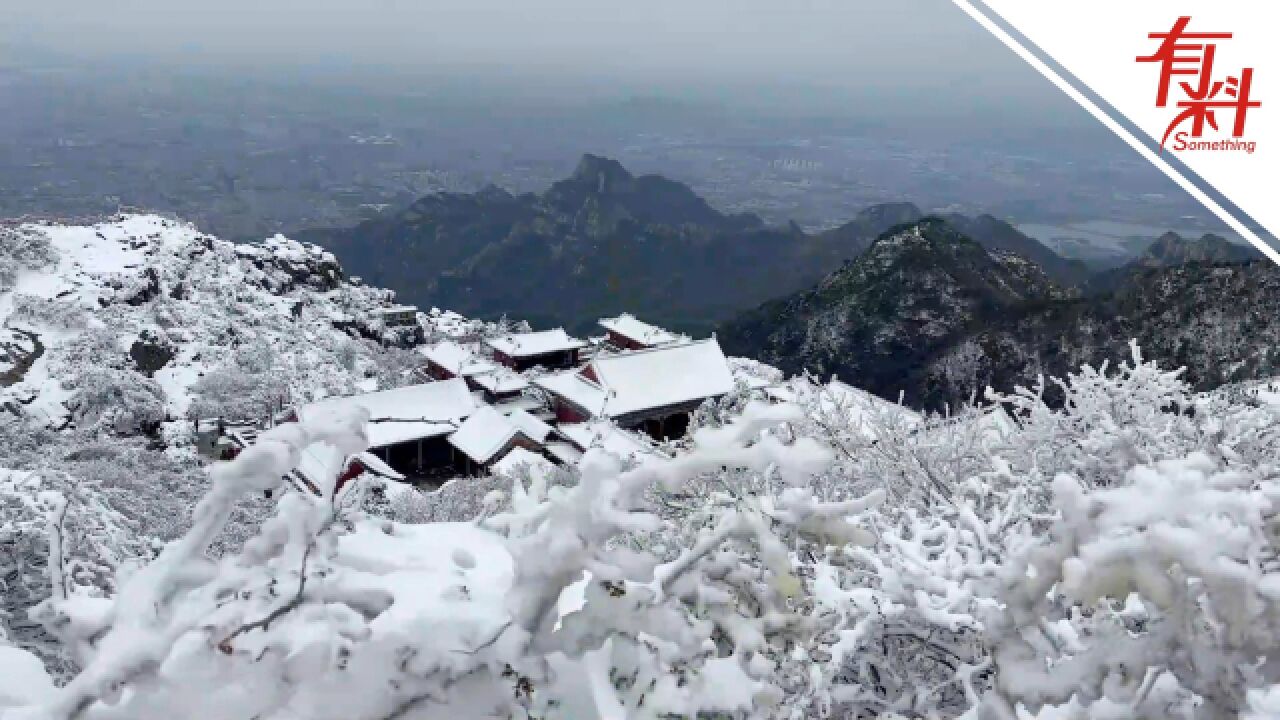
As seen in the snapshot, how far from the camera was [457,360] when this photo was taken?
103 feet

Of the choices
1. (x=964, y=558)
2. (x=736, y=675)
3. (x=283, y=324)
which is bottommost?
(x=283, y=324)

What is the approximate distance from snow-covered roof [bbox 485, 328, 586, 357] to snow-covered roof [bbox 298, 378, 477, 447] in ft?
24.7

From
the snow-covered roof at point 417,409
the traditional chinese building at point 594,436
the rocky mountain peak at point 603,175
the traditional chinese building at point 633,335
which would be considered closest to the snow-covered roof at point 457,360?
the snow-covered roof at point 417,409

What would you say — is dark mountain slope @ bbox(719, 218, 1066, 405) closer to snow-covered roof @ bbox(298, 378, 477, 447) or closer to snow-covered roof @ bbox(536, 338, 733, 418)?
snow-covered roof @ bbox(536, 338, 733, 418)

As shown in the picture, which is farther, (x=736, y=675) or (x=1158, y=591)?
(x=736, y=675)

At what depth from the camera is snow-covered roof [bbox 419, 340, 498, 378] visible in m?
30.1

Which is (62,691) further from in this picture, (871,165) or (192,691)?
(871,165)

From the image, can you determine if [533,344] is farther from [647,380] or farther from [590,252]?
[590,252]

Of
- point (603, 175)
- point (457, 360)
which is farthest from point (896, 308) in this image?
point (603, 175)

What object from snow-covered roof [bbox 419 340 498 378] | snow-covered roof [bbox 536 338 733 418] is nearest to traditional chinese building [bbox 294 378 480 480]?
snow-covered roof [bbox 536 338 733 418]

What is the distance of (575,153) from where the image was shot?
144375mm

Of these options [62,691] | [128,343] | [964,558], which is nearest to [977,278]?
[128,343]

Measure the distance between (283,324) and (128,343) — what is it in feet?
27.5

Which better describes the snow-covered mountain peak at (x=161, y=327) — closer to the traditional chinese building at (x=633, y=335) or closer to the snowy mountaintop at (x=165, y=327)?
the snowy mountaintop at (x=165, y=327)
